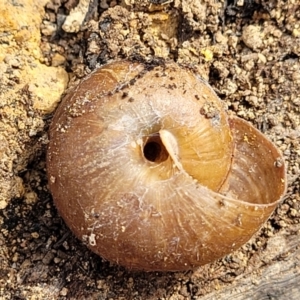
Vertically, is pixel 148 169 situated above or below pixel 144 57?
below

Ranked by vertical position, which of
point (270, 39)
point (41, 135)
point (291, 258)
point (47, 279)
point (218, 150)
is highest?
point (270, 39)

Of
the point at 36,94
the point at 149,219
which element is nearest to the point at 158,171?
the point at 149,219

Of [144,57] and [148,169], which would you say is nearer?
[148,169]

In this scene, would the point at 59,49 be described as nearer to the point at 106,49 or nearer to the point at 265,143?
the point at 106,49

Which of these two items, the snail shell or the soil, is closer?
the snail shell

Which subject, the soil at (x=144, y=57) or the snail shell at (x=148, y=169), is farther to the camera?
A: the soil at (x=144, y=57)
